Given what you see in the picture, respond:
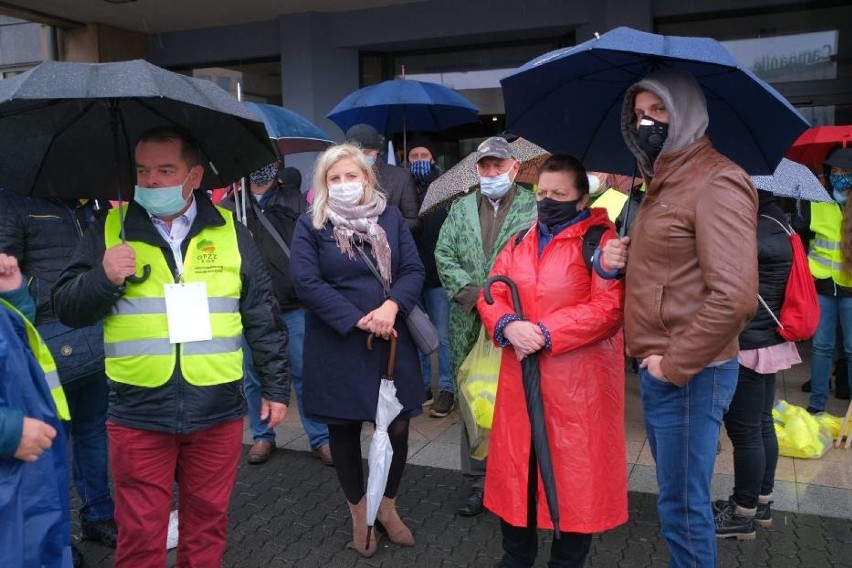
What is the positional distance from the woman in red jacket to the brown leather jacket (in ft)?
0.91

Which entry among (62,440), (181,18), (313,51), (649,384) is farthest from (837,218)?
(181,18)

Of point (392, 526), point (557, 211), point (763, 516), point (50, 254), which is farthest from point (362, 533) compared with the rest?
point (763, 516)

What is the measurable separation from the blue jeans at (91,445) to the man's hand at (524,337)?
2099 millimetres

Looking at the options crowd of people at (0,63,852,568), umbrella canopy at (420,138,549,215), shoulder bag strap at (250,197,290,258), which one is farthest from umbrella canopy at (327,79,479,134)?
crowd of people at (0,63,852,568)

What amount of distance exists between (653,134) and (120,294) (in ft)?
6.34

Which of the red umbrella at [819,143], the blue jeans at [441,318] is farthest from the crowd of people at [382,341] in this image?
the red umbrella at [819,143]

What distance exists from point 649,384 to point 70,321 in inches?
82.5

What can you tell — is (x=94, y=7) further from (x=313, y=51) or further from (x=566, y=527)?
(x=566, y=527)

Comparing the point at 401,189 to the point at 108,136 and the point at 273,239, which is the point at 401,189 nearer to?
the point at 273,239

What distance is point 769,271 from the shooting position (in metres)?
3.60

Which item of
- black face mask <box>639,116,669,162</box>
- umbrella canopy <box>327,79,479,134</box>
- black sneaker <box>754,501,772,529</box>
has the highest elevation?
umbrella canopy <box>327,79,479,134</box>

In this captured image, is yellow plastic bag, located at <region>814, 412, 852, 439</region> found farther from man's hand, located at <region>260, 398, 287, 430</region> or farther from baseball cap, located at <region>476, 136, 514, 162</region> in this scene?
man's hand, located at <region>260, 398, 287, 430</region>

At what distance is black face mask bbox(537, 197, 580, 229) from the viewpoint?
2.99 meters

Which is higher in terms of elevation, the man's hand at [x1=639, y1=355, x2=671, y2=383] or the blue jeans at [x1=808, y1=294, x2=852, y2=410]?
the man's hand at [x1=639, y1=355, x2=671, y2=383]
